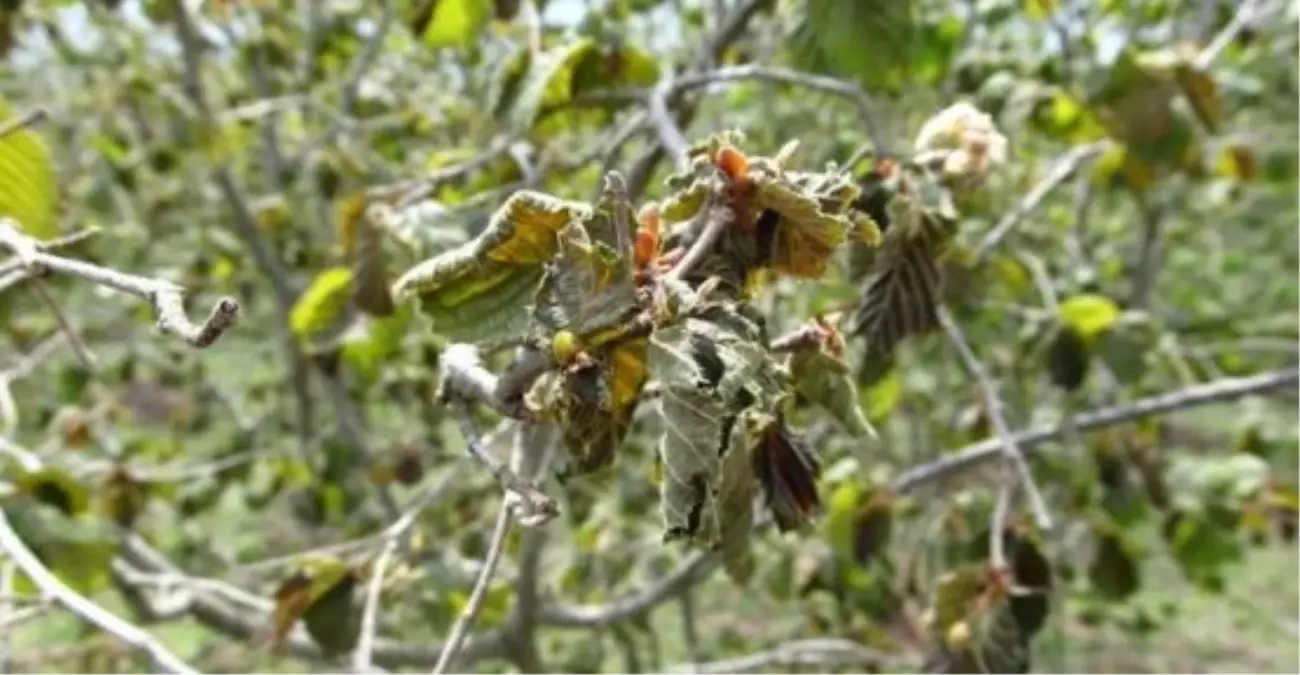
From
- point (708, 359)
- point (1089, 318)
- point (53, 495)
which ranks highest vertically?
point (53, 495)

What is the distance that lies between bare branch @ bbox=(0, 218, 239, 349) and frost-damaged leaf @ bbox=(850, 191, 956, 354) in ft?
1.79

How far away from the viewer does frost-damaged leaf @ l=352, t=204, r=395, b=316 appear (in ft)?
4.86

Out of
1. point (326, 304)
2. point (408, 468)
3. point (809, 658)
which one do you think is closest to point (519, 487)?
point (326, 304)

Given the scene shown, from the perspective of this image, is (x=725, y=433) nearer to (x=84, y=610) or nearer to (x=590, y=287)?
(x=590, y=287)

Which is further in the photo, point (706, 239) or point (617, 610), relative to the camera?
point (617, 610)

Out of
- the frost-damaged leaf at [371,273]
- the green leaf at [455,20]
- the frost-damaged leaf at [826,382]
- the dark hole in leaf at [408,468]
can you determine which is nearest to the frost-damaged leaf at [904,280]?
the frost-damaged leaf at [826,382]

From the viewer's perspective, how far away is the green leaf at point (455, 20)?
5.85 ft

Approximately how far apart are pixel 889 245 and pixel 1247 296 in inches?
200

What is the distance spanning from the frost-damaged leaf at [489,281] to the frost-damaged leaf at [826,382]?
162 mm

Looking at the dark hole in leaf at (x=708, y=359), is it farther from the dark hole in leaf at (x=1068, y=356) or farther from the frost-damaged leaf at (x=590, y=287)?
the dark hole in leaf at (x=1068, y=356)

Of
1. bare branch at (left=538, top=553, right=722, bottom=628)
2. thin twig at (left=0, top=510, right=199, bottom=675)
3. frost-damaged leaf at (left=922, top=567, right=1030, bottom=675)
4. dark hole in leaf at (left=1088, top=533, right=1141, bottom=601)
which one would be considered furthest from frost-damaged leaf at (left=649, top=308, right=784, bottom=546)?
dark hole in leaf at (left=1088, top=533, right=1141, bottom=601)

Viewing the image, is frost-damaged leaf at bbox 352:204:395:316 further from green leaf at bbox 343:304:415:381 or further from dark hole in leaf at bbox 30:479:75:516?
dark hole in leaf at bbox 30:479:75:516

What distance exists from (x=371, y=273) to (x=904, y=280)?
60 cm

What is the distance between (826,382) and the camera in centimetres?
89
